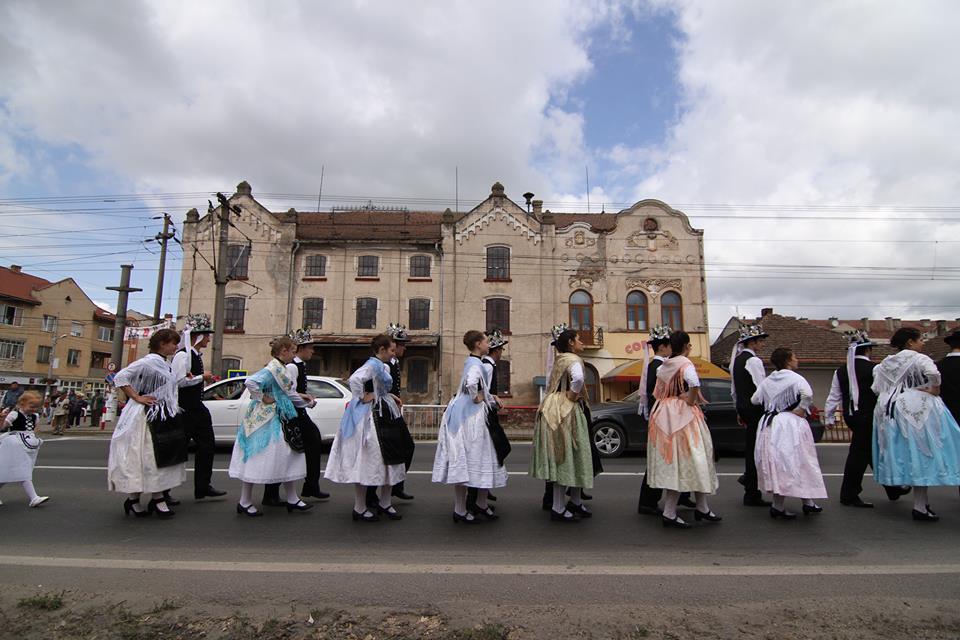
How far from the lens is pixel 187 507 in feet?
19.0

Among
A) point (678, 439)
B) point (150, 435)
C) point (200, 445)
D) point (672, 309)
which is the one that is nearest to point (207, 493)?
point (200, 445)

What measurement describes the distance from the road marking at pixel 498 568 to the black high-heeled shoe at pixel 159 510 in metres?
1.34

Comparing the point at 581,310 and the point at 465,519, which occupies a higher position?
the point at 581,310

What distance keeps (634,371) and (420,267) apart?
11.6 m

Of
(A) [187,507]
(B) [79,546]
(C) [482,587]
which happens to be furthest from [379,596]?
(A) [187,507]

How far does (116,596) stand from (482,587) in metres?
2.29

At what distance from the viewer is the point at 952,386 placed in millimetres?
5824

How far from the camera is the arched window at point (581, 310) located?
88.1ft

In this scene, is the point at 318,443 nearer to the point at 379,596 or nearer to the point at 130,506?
the point at 130,506

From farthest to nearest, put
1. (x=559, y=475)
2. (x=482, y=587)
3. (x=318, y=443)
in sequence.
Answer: (x=318, y=443) < (x=559, y=475) < (x=482, y=587)

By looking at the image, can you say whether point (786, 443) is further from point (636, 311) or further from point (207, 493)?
point (636, 311)

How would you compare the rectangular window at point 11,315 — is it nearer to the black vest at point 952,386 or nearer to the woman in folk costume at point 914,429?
the woman in folk costume at point 914,429

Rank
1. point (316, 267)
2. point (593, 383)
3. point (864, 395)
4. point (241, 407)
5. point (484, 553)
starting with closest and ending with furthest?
point (484, 553), point (864, 395), point (241, 407), point (593, 383), point (316, 267)

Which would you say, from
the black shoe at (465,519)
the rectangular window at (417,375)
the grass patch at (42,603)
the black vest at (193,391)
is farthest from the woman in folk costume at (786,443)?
the rectangular window at (417,375)
